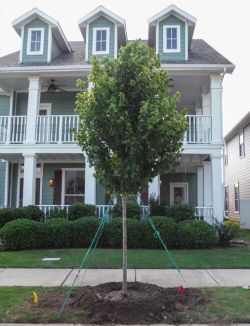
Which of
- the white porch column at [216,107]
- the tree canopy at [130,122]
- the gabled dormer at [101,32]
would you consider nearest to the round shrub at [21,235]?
the tree canopy at [130,122]

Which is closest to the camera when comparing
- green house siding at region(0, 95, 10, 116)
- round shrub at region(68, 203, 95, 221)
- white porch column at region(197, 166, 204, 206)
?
round shrub at region(68, 203, 95, 221)

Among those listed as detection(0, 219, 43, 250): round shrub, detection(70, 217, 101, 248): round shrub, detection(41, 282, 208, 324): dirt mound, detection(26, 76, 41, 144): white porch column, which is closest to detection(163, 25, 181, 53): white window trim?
detection(26, 76, 41, 144): white porch column

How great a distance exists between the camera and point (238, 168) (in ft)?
82.8

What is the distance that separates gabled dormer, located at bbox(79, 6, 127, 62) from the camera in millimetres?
15227

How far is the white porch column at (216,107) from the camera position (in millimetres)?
13625

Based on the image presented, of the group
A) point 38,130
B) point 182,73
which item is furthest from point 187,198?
point 38,130

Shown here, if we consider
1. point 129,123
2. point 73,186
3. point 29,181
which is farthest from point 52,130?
point 129,123

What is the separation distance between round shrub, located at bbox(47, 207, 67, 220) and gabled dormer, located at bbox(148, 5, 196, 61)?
23.3 feet

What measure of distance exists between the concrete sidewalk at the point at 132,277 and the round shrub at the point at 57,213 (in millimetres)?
4667

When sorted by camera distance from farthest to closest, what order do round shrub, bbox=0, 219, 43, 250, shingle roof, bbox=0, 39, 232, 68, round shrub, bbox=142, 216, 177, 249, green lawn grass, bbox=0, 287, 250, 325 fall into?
shingle roof, bbox=0, 39, 232, 68, round shrub, bbox=142, 216, 177, 249, round shrub, bbox=0, 219, 43, 250, green lawn grass, bbox=0, 287, 250, 325

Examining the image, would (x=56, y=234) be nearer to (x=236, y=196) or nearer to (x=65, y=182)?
(x=65, y=182)

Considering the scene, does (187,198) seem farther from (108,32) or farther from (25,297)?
(25,297)

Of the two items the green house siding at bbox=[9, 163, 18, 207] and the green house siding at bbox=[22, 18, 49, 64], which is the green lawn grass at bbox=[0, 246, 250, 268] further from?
the green house siding at bbox=[22, 18, 49, 64]

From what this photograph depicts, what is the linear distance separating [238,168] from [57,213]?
609 inches
